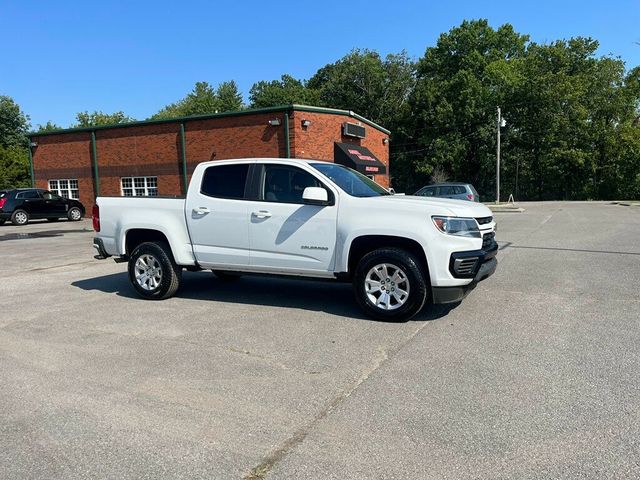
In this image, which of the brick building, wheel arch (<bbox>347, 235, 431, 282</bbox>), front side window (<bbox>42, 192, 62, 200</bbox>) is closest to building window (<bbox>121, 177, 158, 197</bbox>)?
the brick building

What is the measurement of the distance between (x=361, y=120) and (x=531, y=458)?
26.9 metres

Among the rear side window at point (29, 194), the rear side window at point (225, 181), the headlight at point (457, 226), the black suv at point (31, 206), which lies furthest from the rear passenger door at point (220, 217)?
the rear side window at point (29, 194)

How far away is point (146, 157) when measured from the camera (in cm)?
2842

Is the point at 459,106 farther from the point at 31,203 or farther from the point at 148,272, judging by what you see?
the point at 148,272

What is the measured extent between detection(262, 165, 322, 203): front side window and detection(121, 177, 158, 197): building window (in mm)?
23217

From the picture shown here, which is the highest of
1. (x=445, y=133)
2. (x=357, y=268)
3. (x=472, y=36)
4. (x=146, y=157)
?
(x=472, y=36)

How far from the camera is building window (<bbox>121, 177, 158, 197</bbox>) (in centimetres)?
2858

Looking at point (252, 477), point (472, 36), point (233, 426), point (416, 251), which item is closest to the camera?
point (252, 477)

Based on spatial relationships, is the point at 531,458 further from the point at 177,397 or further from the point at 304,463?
the point at 177,397

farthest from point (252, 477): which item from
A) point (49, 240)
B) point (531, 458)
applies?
point (49, 240)

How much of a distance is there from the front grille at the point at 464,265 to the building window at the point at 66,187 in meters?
30.6

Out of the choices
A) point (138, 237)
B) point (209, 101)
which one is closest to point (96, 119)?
point (209, 101)

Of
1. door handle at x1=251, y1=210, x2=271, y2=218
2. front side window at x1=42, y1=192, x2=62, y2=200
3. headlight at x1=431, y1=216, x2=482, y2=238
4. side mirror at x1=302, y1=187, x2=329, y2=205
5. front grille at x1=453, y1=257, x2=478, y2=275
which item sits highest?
front side window at x1=42, y1=192, x2=62, y2=200

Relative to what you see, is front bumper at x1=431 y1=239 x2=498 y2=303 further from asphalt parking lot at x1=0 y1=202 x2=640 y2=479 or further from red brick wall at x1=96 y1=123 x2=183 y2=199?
red brick wall at x1=96 y1=123 x2=183 y2=199
